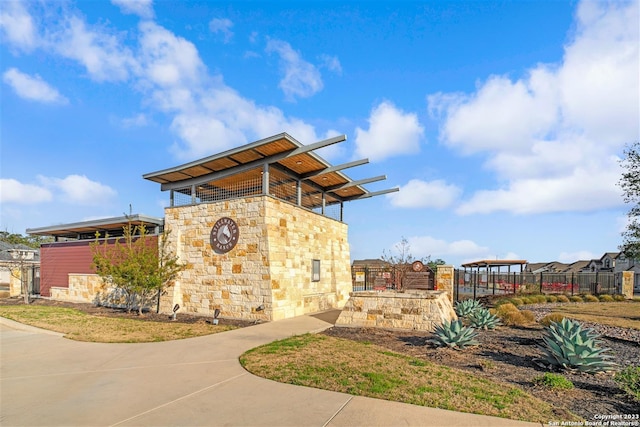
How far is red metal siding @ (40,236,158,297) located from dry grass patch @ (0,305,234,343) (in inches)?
247

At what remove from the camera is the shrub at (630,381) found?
491 centimetres

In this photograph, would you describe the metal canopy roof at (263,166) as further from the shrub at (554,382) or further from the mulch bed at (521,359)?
the shrub at (554,382)

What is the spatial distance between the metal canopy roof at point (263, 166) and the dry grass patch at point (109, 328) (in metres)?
6.16

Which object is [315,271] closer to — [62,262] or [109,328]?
[109,328]

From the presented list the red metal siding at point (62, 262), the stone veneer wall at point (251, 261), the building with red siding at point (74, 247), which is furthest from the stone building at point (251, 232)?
the red metal siding at point (62, 262)

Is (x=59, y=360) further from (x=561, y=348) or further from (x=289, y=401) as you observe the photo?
(x=561, y=348)

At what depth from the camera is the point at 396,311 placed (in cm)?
1108

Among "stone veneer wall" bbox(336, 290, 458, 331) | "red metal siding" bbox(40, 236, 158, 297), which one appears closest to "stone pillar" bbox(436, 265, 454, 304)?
"stone veneer wall" bbox(336, 290, 458, 331)

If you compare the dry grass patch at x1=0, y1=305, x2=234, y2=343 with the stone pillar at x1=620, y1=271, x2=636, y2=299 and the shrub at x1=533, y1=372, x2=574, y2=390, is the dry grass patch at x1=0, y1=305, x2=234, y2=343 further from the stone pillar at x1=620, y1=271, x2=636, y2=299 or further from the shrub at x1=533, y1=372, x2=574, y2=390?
the stone pillar at x1=620, y1=271, x2=636, y2=299

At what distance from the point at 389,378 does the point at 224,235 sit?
10.1m

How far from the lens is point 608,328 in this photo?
452 inches

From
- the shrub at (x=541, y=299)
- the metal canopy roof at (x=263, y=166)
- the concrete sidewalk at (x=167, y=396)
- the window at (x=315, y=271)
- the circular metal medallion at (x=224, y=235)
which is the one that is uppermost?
the metal canopy roof at (x=263, y=166)

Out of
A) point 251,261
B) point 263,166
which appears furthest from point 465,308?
point 263,166

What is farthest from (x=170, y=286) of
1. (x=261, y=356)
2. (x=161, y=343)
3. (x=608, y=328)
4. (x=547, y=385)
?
(x=608, y=328)
